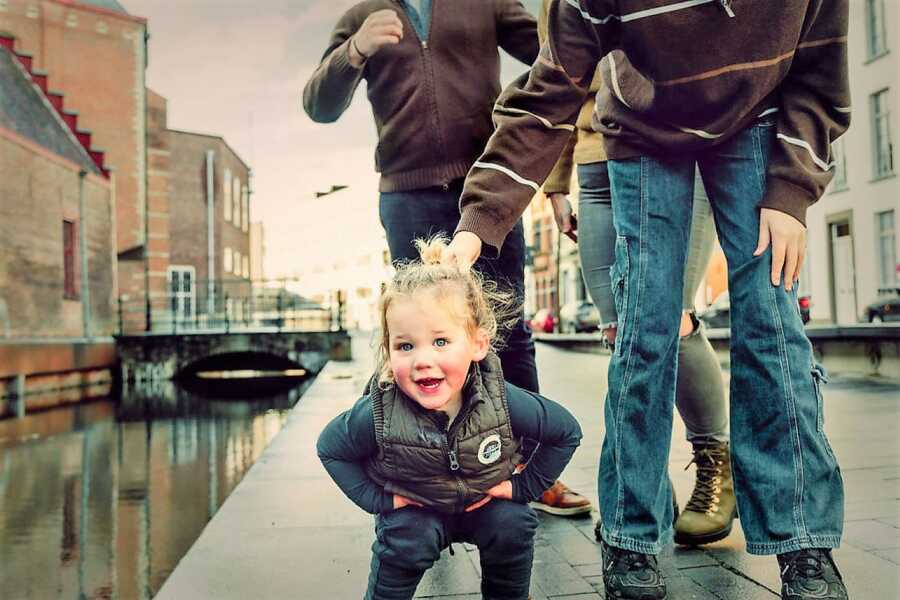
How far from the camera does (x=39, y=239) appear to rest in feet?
53.2

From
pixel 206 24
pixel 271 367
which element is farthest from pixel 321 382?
pixel 271 367

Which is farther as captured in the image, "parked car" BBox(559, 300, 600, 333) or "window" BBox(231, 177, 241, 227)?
"window" BBox(231, 177, 241, 227)

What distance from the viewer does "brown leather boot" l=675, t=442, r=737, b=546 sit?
90.1 inches

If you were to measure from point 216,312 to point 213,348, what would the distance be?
24.4ft

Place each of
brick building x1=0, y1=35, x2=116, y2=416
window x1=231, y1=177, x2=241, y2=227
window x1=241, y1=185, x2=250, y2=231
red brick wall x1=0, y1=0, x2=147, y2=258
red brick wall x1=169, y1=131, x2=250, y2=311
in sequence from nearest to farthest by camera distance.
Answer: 1. brick building x1=0, y1=35, x2=116, y2=416
2. red brick wall x1=0, y1=0, x2=147, y2=258
3. red brick wall x1=169, y1=131, x2=250, y2=311
4. window x1=231, y1=177, x2=241, y2=227
5. window x1=241, y1=185, x2=250, y2=231

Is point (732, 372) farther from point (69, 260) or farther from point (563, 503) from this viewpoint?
point (69, 260)

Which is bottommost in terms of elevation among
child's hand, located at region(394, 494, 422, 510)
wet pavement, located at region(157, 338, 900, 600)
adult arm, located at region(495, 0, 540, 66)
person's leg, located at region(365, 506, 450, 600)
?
wet pavement, located at region(157, 338, 900, 600)

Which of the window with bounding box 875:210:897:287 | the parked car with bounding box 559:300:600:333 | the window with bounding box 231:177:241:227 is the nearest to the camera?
the window with bounding box 875:210:897:287

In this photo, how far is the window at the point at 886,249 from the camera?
18969 millimetres

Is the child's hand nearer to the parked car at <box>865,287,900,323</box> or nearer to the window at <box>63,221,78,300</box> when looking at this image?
the parked car at <box>865,287,900,323</box>

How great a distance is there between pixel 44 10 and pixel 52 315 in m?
12.6

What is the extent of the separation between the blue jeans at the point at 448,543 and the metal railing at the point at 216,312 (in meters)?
17.7

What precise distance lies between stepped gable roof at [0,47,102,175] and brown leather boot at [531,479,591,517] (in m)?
15.9

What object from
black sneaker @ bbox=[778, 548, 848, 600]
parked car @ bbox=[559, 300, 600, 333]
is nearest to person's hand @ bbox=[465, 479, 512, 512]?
black sneaker @ bbox=[778, 548, 848, 600]
